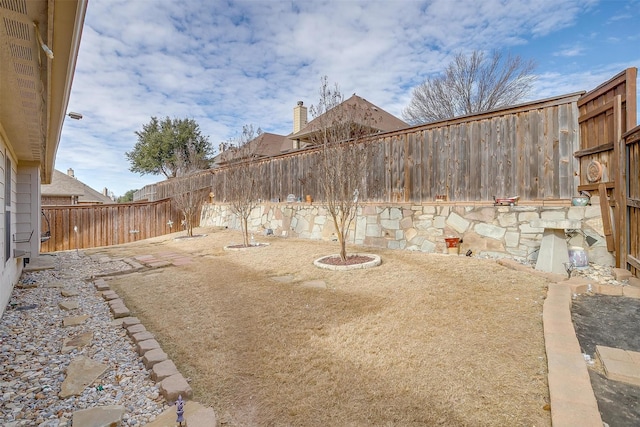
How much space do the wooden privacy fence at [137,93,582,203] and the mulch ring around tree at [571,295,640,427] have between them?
2.02m

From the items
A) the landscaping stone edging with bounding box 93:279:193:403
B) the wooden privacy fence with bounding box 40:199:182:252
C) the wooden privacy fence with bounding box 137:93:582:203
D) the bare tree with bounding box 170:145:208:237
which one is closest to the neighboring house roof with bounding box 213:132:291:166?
the bare tree with bounding box 170:145:208:237

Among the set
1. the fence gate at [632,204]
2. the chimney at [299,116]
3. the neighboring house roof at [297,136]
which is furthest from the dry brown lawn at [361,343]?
the chimney at [299,116]

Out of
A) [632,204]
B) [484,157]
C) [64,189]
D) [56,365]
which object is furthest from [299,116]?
[64,189]

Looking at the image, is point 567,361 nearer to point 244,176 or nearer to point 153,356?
point 153,356

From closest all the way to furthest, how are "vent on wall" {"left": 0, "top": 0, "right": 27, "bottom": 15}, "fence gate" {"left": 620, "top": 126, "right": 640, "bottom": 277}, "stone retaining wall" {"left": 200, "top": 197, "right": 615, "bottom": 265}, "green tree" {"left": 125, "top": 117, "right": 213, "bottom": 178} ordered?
1. "vent on wall" {"left": 0, "top": 0, "right": 27, "bottom": 15}
2. "fence gate" {"left": 620, "top": 126, "right": 640, "bottom": 277}
3. "stone retaining wall" {"left": 200, "top": 197, "right": 615, "bottom": 265}
4. "green tree" {"left": 125, "top": 117, "right": 213, "bottom": 178}

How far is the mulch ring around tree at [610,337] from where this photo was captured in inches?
68.8

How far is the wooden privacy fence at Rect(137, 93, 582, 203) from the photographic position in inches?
188

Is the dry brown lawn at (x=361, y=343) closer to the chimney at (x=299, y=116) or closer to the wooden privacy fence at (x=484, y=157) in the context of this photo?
the wooden privacy fence at (x=484, y=157)

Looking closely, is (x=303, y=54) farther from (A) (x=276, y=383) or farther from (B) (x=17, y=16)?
(A) (x=276, y=383)

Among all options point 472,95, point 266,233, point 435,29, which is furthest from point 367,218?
point 472,95

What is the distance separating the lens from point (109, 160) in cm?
2475

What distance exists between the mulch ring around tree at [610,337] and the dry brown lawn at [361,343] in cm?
30

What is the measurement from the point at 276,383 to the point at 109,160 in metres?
28.8

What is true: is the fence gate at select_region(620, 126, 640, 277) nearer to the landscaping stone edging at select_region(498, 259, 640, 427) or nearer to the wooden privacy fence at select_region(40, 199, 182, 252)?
the landscaping stone edging at select_region(498, 259, 640, 427)
